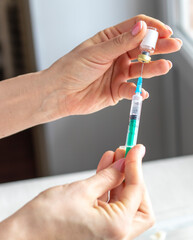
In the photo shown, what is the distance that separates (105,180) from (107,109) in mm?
1547

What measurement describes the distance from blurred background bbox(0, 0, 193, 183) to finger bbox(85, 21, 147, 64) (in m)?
1.02

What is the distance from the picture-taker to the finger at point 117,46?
0.83 metres

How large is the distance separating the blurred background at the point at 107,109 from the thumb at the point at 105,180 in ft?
4.03

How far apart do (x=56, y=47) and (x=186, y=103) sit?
0.83 m

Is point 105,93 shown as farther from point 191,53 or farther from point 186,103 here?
point 186,103

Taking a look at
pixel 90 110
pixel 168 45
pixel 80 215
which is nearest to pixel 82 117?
pixel 90 110

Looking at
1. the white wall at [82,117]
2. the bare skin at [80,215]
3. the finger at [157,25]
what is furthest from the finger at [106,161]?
the white wall at [82,117]

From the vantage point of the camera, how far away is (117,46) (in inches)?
33.8

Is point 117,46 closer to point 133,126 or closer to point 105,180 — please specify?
point 133,126

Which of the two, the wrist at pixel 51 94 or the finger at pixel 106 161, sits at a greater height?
the wrist at pixel 51 94

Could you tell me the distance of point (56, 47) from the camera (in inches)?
80.0

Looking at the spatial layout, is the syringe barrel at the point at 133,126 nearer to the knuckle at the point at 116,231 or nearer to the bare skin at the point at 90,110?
the bare skin at the point at 90,110

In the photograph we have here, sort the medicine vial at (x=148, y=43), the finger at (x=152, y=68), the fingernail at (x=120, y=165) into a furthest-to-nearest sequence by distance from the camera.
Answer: the finger at (x=152, y=68)
the medicine vial at (x=148, y=43)
the fingernail at (x=120, y=165)

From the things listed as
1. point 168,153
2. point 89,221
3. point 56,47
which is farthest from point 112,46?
point 168,153
